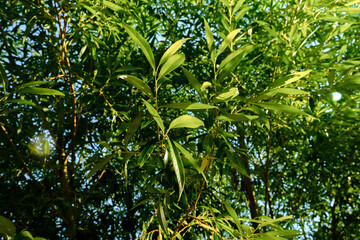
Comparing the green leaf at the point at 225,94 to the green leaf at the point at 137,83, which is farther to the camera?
the green leaf at the point at 225,94

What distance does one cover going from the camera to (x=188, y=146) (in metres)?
1.16

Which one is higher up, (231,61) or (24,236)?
(231,61)

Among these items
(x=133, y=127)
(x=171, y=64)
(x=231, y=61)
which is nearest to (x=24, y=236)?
(x=133, y=127)

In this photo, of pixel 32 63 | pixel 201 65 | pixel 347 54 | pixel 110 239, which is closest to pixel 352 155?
pixel 347 54

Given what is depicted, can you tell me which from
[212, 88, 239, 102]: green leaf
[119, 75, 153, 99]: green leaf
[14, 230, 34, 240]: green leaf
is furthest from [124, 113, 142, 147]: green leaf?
[14, 230, 34, 240]: green leaf

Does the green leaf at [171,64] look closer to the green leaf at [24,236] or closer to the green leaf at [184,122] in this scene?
the green leaf at [184,122]

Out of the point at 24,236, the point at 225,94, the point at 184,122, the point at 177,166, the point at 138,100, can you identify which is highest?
the point at 138,100

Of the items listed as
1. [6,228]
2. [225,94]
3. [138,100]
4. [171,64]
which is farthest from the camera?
[138,100]

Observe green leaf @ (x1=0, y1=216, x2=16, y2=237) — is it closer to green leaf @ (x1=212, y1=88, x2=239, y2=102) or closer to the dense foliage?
the dense foliage

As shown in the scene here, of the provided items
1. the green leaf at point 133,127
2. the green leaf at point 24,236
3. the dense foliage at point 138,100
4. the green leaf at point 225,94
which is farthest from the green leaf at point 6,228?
the green leaf at point 225,94

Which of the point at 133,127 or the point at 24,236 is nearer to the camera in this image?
the point at 24,236

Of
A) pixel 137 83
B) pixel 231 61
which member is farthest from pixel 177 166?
pixel 231 61

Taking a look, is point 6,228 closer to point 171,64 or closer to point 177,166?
point 177,166

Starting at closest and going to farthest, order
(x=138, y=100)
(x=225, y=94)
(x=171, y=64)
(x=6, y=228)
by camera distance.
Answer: (x=6, y=228)
(x=171, y=64)
(x=225, y=94)
(x=138, y=100)
